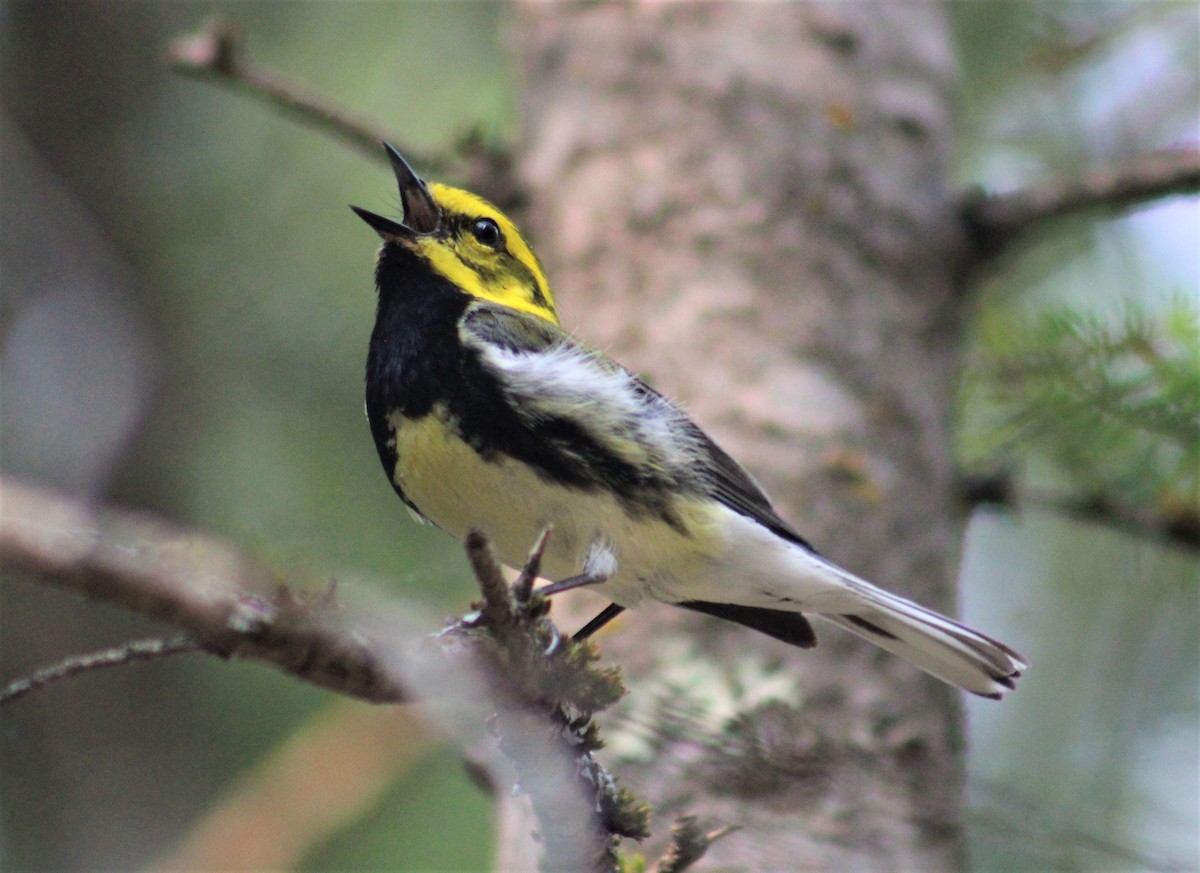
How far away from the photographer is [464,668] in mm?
1269

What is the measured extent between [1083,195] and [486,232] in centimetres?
123

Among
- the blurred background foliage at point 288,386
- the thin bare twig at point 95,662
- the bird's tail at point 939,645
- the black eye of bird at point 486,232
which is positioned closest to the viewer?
the thin bare twig at point 95,662

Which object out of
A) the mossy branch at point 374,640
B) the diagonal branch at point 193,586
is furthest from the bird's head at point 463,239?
the diagonal branch at point 193,586

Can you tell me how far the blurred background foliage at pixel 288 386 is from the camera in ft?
11.8

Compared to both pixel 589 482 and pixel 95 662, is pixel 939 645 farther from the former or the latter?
pixel 95 662

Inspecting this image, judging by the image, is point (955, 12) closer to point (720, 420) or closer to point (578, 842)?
point (720, 420)

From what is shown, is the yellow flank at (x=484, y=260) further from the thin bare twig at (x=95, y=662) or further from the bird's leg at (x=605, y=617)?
the thin bare twig at (x=95, y=662)

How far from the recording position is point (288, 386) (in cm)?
433

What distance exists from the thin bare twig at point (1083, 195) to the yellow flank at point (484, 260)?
976mm

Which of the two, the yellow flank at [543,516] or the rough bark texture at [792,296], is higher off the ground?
the rough bark texture at [792,296]

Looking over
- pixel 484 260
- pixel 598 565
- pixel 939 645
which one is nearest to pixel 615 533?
pixel 598 565

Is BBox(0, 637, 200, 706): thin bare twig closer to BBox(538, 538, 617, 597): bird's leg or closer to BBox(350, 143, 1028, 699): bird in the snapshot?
BBox(350, 143, 1028, 699): bird

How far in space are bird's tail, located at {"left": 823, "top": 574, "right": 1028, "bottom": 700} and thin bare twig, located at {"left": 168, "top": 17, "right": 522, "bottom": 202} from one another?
1.28 m

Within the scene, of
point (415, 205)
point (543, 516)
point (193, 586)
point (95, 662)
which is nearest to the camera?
point (193, 586)
